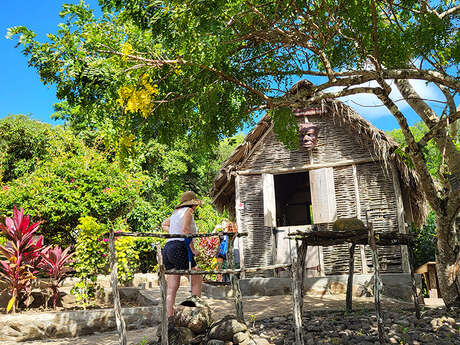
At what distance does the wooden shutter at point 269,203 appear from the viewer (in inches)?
356

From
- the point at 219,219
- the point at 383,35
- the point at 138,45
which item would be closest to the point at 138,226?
the point at 219,219

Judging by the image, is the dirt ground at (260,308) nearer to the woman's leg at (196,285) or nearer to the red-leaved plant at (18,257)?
the woman's leg at (196,285)

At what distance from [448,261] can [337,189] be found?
3701 mm

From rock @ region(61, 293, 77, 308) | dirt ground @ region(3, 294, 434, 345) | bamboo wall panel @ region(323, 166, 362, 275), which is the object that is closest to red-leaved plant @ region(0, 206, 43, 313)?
rock @ region(61, 293, 77, 308)

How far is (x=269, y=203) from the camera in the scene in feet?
29.9

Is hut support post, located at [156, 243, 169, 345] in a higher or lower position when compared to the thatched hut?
lower

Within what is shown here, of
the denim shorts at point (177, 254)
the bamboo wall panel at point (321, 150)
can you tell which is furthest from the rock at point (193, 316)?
the bamboo wall panel at point (321, 150)

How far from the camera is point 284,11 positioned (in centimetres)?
398

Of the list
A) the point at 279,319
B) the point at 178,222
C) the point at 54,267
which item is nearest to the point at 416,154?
the point at 279,319

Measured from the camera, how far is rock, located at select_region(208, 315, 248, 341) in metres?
4.12

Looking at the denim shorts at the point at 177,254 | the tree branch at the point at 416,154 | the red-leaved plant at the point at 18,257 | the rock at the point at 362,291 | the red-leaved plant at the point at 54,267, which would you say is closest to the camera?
the denim shorts at the point at 177,254

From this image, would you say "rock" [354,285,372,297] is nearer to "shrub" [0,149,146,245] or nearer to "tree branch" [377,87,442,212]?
"tree branch" [377,87,442,212]

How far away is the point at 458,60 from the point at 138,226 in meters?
12.6

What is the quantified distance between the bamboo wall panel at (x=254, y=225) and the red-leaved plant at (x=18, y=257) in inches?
187
